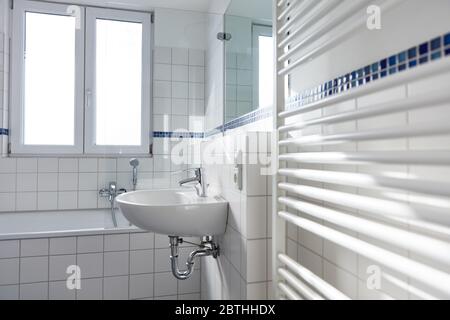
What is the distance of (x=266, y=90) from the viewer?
1.35 meters

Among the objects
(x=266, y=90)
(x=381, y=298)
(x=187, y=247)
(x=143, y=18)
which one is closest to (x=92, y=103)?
(x=143, y=18)

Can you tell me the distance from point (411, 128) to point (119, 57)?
7.85 feet

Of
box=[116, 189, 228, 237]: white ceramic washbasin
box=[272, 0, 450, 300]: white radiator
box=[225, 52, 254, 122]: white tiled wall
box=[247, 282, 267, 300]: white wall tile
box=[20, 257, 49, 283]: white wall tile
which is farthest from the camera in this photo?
box=[20, 257, 49, 283]: white wall tile

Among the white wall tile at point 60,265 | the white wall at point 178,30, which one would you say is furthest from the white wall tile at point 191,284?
the white wall at point 178,30

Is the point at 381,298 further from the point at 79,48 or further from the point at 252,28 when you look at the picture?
the point at 79,48

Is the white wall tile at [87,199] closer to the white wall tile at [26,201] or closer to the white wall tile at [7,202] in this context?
the white wall tile at [26,201]

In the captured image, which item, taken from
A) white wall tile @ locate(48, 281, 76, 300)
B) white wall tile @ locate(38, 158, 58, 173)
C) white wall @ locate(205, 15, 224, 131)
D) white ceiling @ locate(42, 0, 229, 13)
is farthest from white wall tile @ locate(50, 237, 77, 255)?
white ceiling @ locate(42, 0, 229, 13)

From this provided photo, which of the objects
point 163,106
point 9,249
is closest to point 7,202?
point 9,249

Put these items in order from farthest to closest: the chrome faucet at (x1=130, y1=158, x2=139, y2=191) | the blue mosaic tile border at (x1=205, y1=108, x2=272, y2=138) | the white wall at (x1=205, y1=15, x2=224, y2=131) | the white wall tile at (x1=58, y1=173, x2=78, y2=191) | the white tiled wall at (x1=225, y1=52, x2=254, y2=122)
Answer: the white wall tile at (x1=58, y1=173, x2=78, y2=191)
the chrome faucet at (x1=130, y1=158, x2=139, y2=191)
the white wall at (x1=205, y1=15, x2=224, y2=131)
the white tiled wall at (x1=225, y1=52, x2=254, y2=122)
the blue mosaic tile border at (x1=205, y1=108, x2=272, y2=138)

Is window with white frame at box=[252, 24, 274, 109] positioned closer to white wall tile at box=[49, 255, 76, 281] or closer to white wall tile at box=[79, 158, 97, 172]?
white wall tile at box=[49, 255, 76, 281]

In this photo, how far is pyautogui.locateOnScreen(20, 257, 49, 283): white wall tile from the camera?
1.67 m

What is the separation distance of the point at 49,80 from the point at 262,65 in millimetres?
1910

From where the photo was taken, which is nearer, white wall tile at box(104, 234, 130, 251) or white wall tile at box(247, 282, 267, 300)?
white wall tile at box(247, 282, 267, 300)

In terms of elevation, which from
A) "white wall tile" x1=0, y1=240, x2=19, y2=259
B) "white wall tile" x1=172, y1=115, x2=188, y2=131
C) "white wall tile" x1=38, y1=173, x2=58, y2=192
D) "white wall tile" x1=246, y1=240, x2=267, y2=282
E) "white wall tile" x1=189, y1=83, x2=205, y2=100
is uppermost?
"white wall tile" x1=189, y1=83, x2=205, y2=100
